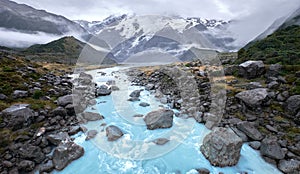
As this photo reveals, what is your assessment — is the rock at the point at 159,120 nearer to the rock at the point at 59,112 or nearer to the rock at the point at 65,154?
the rock at the point at 65,154

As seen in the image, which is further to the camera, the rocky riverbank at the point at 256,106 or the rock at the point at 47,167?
the rocky riverbank at the point at 256,106

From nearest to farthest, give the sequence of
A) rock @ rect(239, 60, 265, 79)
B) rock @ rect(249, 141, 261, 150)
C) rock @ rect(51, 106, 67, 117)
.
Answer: rock @ rect(249, 141, 261, 150) < rock @ rect(51, 106, 67, 117) < rock @ rect(239, 60, 265, 79)

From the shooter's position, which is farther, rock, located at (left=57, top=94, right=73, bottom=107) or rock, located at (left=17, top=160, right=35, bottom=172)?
rock, located at (left=57, top=94, right=73, bottom=107)

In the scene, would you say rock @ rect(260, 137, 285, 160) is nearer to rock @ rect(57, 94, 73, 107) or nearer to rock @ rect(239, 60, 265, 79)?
rock @ rect(239, 60, 265, 79)

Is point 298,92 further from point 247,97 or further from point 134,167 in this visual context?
point 134,167

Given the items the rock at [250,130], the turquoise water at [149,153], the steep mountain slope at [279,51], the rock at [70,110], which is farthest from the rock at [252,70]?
the rock at [70,110]

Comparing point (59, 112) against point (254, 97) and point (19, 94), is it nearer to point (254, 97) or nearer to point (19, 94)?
point (19, 94)

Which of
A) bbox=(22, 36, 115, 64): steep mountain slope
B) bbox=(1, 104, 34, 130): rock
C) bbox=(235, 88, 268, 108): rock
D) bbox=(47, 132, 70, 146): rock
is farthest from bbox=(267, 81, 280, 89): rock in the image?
bbox=(22, 36, 115, 64): steep mountain slope

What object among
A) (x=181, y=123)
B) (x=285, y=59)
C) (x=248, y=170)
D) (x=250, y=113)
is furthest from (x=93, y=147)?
(x=285, y=59)
